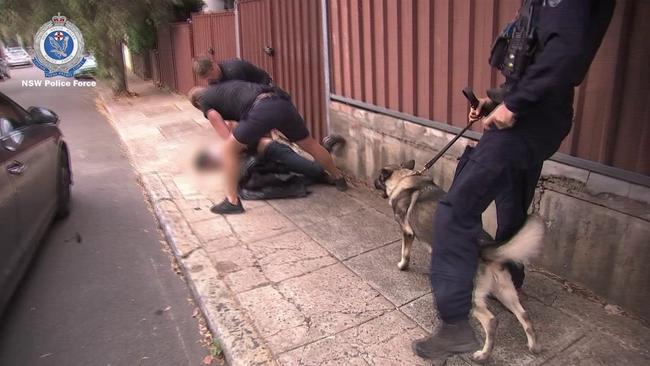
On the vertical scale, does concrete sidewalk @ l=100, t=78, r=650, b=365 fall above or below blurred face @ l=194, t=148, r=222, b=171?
below

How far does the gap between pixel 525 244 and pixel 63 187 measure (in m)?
4.64

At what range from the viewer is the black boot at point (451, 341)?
2439 millimetres

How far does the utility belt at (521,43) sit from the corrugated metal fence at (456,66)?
949 mm

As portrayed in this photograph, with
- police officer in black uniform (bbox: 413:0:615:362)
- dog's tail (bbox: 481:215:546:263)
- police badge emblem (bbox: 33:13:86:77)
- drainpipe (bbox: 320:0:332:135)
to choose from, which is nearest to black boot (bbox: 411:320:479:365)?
police officer in black uniform (bbox: 413:0:615:362)

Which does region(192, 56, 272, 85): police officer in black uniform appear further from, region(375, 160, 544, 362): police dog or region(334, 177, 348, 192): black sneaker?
region(375, 160, 544, 362): police dog

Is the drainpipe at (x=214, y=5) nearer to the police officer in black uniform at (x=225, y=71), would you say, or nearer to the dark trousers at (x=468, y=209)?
the police officer in black uniform at (x=225, y=71)

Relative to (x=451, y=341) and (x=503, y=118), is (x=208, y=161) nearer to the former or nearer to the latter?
(x=451, y=341)

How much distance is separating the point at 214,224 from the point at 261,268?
117cm

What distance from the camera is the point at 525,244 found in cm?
242

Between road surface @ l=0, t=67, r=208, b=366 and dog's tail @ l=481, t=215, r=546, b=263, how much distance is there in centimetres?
186

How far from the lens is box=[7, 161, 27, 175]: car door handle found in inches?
144

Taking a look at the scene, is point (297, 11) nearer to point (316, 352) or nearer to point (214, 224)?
point (214, 224)

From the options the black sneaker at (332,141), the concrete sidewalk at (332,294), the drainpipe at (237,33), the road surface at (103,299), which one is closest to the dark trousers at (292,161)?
the concrete sidewalk at (332,294)

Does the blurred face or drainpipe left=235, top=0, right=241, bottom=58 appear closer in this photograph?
the blurred face
